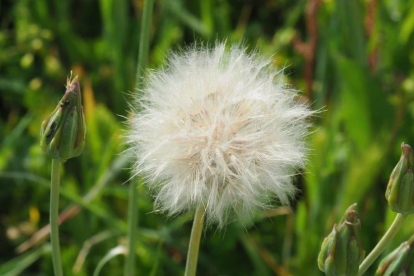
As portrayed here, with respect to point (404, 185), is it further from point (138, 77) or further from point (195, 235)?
point (138, 77)

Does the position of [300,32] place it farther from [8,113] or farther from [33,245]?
[33,245]

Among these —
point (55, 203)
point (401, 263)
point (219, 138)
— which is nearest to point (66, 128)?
point (55, 203)

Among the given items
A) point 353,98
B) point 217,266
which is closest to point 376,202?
point 353,98

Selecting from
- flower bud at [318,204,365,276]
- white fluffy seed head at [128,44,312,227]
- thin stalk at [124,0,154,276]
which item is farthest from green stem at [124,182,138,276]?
flower bud at [318,204,365,276]

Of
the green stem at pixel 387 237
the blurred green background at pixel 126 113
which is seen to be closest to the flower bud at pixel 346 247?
the green stem at pixel 387 237

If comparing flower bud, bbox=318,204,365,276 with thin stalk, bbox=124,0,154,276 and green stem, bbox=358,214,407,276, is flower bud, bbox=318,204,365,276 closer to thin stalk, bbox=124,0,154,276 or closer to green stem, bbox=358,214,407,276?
green stem, bbox=358,214,407,276

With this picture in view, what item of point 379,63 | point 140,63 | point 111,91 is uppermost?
point 111,91

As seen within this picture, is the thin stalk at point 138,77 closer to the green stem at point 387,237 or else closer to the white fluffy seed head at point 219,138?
the white fluffy seed head at point 219,138
